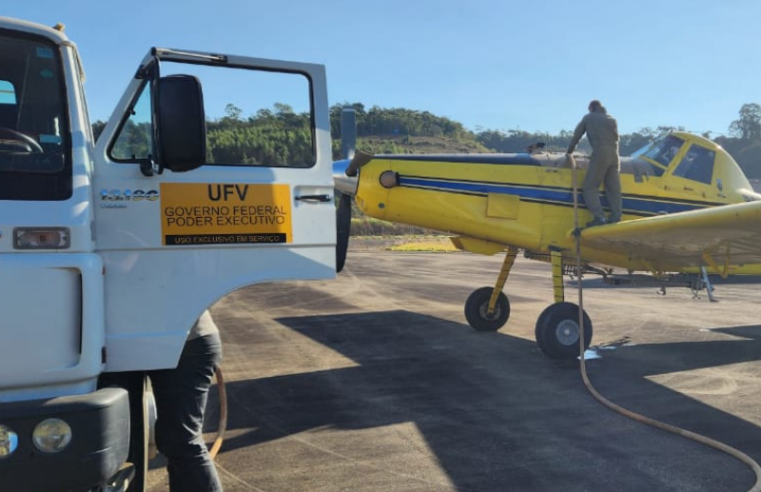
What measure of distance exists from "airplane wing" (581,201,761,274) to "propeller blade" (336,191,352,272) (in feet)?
11.7

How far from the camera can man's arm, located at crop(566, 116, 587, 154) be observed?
25.6 feet

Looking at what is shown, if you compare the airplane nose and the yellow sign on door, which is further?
the airplane nose

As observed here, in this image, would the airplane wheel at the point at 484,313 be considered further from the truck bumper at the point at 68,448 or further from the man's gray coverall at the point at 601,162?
the truck bumper at the point at 68,448

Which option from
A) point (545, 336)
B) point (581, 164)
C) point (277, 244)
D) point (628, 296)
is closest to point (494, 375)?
point (545, 336)

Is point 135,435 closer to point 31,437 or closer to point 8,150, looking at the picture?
point 31,437

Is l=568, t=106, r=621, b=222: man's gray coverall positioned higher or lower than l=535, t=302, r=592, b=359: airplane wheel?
higher

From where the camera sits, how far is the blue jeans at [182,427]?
2937 millimetres

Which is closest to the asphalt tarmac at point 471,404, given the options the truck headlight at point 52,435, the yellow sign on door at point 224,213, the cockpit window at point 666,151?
the truck headlight at point 52,435

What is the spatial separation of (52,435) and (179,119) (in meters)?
1.38

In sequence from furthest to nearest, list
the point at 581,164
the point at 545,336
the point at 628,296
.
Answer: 1. the point at 628,296
2. the point at 581,164
3. the point at 545,336

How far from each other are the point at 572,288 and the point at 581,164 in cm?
898

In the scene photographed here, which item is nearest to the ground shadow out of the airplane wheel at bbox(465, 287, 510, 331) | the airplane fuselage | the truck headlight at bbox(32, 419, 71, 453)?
the airplane wheel at bbox(465, 287, 510, 331)

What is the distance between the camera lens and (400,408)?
5.32m

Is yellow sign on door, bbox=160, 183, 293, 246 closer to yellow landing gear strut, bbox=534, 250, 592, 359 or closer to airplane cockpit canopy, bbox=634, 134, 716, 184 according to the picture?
yellow landing gear strut, bbox=534, 250, 592, 359
